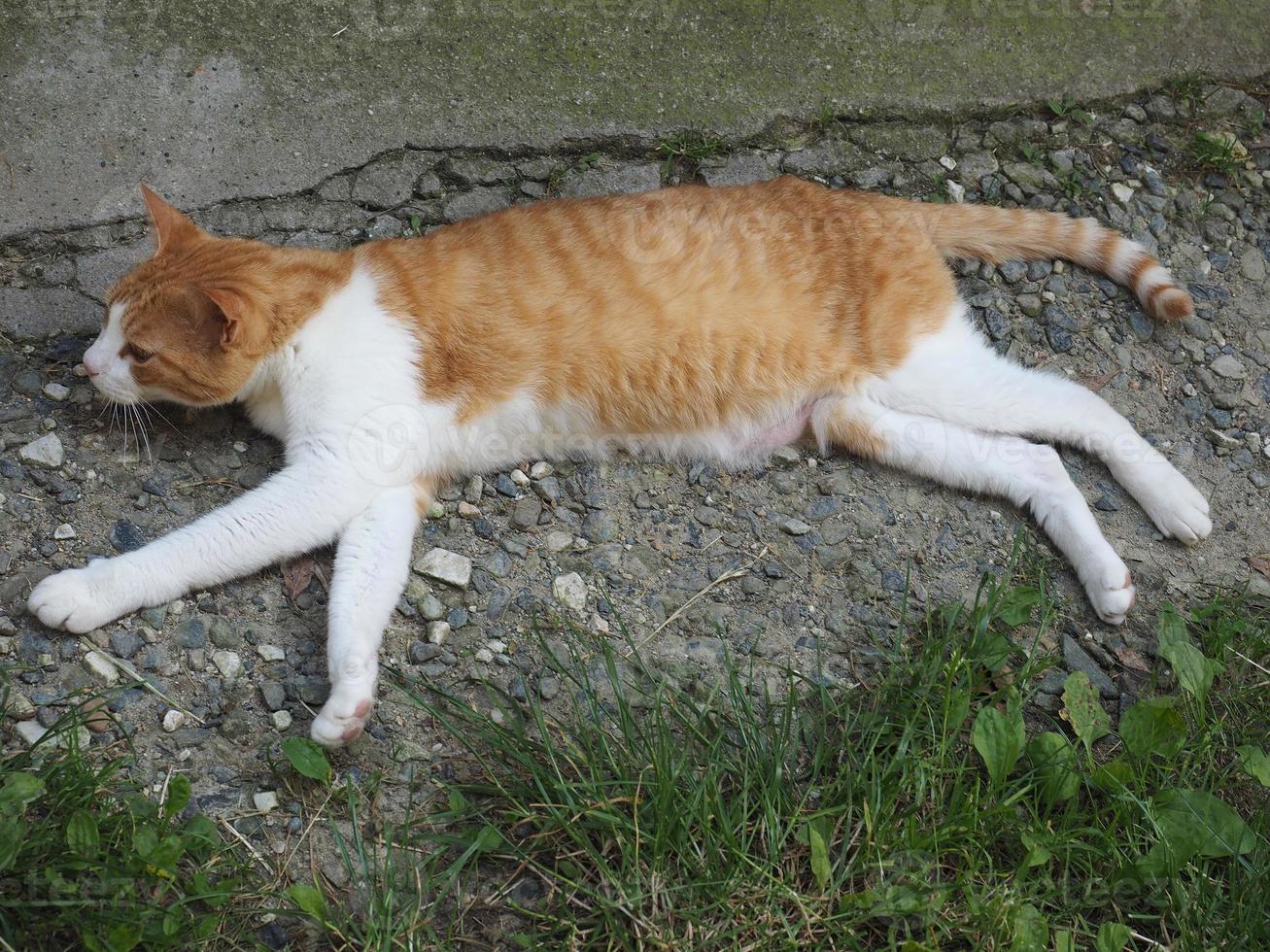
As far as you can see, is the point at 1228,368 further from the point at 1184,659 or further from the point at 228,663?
the point at 228,663

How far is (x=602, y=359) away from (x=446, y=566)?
0.77m

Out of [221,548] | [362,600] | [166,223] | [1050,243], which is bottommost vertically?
[362,600]

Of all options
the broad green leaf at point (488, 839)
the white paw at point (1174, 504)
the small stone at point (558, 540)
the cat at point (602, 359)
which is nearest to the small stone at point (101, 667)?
the cat at point (602, 359)

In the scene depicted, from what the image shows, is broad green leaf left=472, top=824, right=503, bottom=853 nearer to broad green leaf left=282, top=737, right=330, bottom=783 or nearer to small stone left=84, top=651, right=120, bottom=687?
broad green leaf left=282, top=737, right=330, bottom=783

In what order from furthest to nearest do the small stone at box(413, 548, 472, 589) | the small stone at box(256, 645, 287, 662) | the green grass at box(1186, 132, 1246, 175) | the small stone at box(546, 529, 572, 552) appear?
1. the green grass at box(1186, 132, 1246, 175)
2. the small stone at box(546, 529, 572, 552)
3. the small stone at box(413, 548, 472, 589)
4. the small stone at box(256, 645, 287, 662)

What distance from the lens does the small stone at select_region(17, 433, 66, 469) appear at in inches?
124

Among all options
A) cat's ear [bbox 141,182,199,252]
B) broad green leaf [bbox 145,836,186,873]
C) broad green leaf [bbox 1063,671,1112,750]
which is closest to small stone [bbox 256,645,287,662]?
broad green leaf [bbox 145,836,186,873]

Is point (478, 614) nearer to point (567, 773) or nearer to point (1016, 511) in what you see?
point (567, 773)

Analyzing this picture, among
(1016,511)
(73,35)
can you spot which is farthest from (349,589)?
(73,35)

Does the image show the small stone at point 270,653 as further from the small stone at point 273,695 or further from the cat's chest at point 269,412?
the cat's chest at point 269,412

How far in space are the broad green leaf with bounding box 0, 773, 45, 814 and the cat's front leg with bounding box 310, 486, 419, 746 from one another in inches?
23.3

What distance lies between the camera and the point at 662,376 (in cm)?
335

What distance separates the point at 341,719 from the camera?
103 inches

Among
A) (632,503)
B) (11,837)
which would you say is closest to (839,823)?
(632,503)
